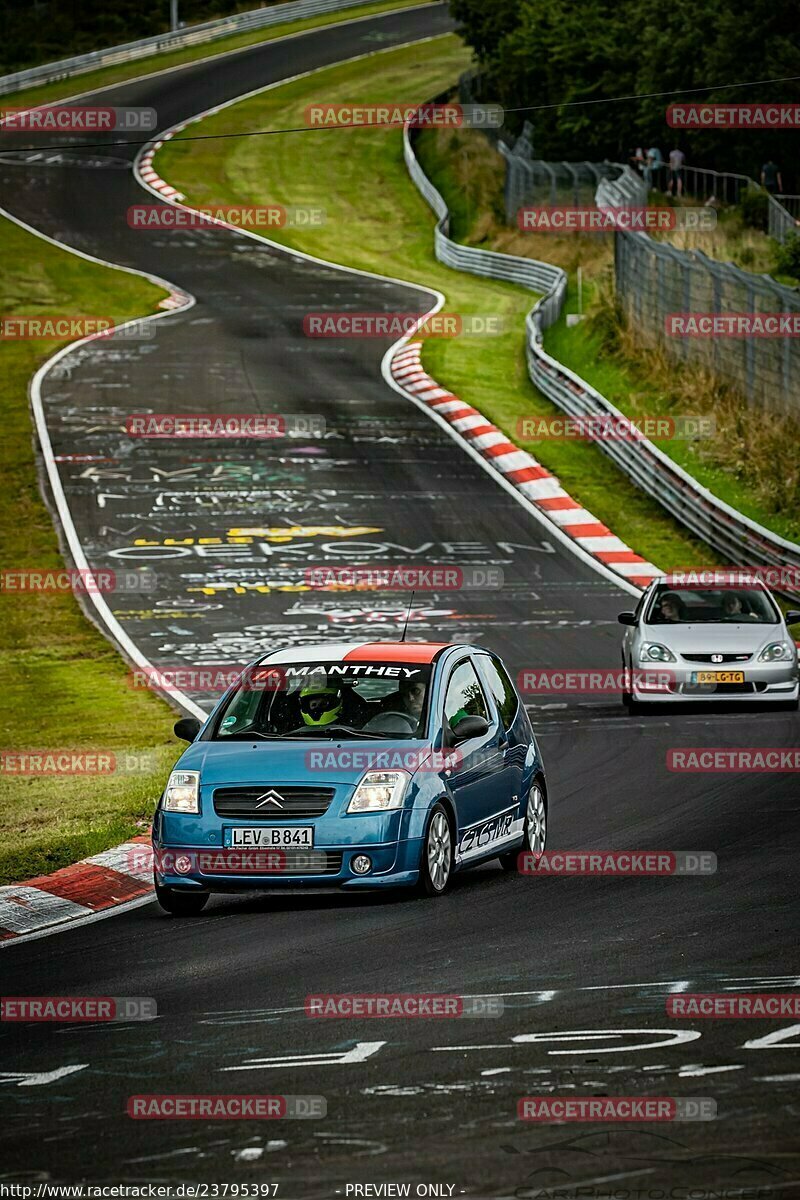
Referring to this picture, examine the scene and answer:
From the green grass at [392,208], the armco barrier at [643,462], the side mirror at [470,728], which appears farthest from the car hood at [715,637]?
the green grass at [392,208]

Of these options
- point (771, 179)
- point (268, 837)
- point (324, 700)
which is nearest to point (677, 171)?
point (771, 179)

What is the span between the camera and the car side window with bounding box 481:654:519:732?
43.8ft

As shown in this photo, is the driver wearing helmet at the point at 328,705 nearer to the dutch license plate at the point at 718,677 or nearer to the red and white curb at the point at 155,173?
the dutch license plate at the point at 718,677

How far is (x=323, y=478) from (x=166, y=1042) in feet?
89.5

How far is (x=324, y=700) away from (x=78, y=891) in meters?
1.94

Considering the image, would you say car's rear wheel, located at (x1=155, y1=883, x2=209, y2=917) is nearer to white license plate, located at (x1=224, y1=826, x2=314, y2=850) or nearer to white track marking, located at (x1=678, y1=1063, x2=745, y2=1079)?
white license plate, located at (x1=224, y1=826, x2=314, y2=850)

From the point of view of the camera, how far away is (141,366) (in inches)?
1734

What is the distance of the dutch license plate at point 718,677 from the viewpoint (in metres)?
20.4

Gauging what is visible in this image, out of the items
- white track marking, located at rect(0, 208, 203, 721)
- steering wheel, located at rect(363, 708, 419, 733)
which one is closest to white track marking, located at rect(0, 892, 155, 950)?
steering wheel, located at rect(363, 708, 419, 733)

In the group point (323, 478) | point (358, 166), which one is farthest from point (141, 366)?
point (358, 166)

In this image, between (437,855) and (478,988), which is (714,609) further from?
(478,988)

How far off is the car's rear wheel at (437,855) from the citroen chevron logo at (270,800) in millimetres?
872

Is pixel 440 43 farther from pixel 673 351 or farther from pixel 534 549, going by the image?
pixel 534 549

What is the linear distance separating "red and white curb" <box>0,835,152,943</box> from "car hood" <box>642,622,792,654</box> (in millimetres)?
8484
